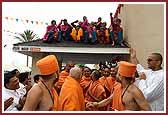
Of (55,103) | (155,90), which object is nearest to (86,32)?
(155,90)

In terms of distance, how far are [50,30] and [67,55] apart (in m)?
1.48

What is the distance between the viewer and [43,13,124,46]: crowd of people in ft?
35.6

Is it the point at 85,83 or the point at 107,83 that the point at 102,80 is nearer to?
the point at 107,83

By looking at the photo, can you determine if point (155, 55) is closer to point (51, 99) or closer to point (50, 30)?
point (51, 99)

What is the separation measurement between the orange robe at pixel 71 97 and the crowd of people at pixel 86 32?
6.09 meters

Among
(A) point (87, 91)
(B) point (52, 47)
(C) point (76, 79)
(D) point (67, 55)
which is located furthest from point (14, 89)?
(D) point (67, 55)

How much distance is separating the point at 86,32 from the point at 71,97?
6.92m

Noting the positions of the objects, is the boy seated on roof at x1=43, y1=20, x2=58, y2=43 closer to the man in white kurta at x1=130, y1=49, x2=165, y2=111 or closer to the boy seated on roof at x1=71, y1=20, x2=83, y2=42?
the boy seated on roof at x1=71, y1=20, x2=83, y2=42

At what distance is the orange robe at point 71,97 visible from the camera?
4.26 m

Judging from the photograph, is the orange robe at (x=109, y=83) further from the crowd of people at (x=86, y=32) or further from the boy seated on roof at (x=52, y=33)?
the boy seated on roof at (x=52, y=33)

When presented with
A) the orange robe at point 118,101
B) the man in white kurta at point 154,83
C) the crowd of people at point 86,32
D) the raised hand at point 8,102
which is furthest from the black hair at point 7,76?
the crowd of people at point 86,32

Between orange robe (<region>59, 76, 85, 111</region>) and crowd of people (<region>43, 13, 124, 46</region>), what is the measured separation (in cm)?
609

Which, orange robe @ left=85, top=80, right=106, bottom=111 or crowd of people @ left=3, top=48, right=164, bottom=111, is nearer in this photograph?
crowd of people @ left=3, top=48, right=164, bottom=111

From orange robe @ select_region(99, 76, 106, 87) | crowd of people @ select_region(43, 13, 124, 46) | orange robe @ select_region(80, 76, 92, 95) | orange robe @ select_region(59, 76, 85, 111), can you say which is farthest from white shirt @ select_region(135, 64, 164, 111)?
crowd of people @ select_region(43, 13, 124, 46)
